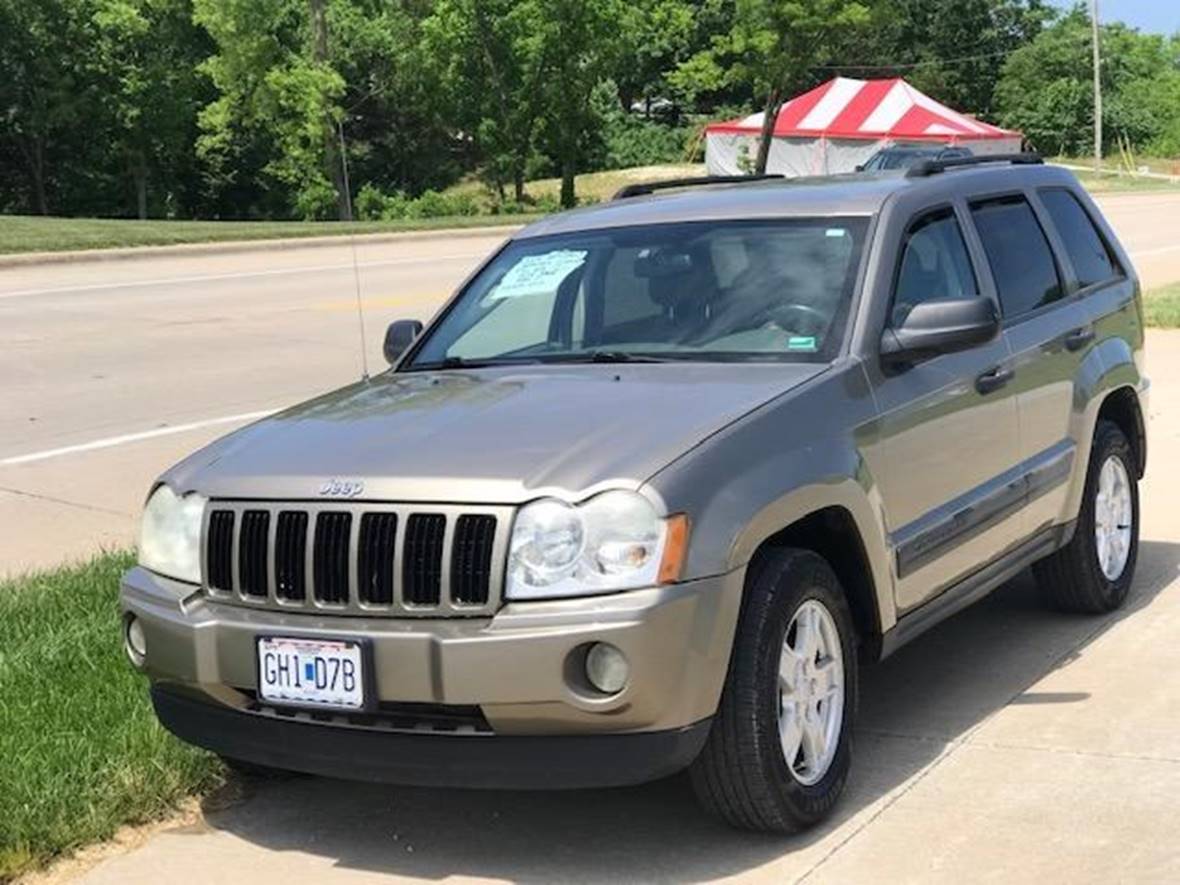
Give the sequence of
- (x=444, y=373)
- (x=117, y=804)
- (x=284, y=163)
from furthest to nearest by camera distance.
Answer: (x=284, y=163) → (x=444, y=373) → (x=117, y=804)

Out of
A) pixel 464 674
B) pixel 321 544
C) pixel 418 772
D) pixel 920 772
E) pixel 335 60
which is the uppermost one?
pixel 335 60

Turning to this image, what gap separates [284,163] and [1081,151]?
4900 cm

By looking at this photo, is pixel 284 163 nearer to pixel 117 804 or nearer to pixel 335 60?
pixel 335 60

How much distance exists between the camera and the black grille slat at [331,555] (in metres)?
3.85

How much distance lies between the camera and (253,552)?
400 cm

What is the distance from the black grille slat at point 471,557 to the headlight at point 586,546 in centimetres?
6

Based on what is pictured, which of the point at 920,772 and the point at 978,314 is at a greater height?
the point at 978,314

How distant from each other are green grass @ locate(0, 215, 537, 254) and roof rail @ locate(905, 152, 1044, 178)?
19.9m

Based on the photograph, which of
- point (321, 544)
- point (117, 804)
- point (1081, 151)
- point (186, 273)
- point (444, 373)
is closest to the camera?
point (321, 544)

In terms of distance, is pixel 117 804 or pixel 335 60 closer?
pixel 117 804

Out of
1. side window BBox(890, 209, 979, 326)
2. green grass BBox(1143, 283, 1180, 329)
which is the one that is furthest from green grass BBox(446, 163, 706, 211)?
side window BBox(890, 209, 979, 326)

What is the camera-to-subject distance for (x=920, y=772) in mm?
4555

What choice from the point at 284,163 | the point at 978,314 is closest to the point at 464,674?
the point at 978,314

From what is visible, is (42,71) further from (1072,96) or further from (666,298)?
(1072,96)
